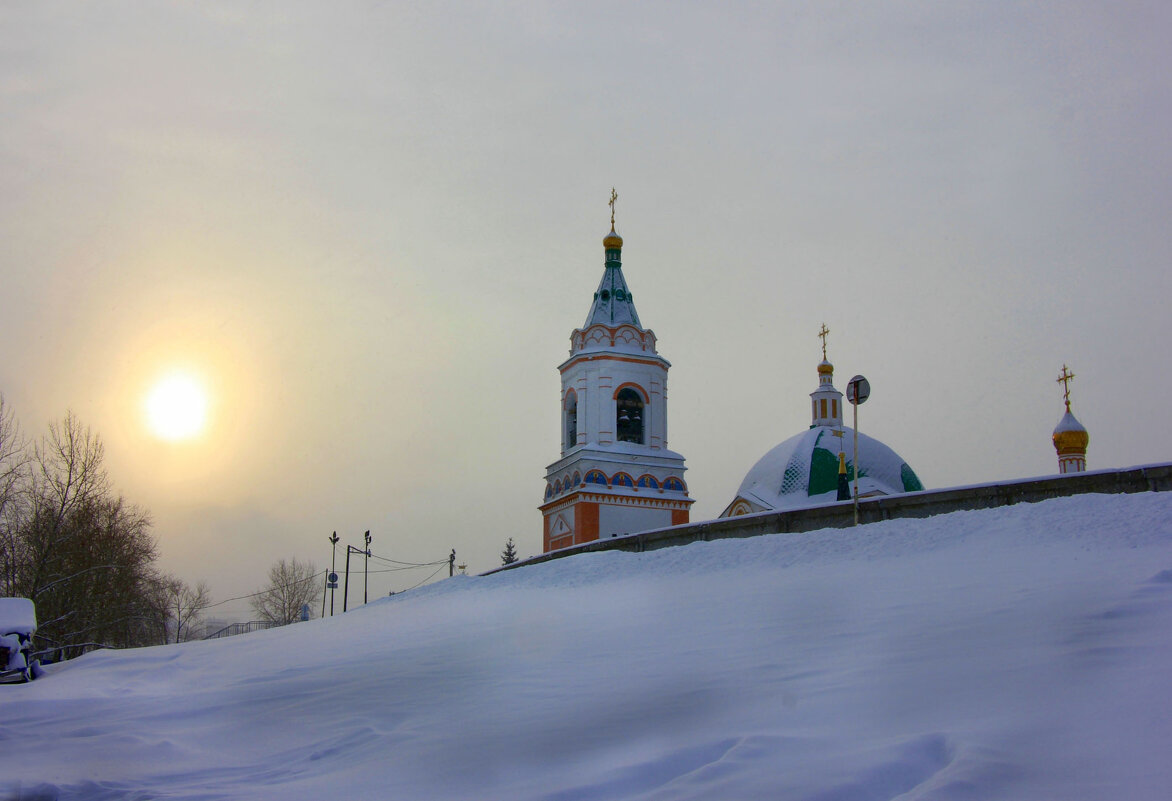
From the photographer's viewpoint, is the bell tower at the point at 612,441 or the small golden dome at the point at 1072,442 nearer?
the bell tower at the point at 612,441

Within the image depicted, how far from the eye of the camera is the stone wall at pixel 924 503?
12.9 meters

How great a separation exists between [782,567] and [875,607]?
407 centimetres

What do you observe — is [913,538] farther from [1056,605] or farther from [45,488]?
[45,488]

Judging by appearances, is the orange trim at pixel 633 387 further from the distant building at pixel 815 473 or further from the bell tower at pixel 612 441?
the distant building at pixel 815 473

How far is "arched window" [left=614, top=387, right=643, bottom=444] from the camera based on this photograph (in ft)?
111

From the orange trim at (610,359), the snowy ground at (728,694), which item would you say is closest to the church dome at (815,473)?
the orange trim at (610,359)

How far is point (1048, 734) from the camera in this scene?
5.65m

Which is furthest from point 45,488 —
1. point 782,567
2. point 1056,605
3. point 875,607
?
point 1056,605

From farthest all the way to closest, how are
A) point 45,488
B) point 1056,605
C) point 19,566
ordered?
1. point 45,488
2. point 19,566
3. point 1056,605

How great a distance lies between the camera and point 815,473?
109 feet

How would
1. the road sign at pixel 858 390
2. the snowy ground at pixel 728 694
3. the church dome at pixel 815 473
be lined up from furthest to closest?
the church dome at pixel 815 473
the road sign at pixel 858 390
the snowy ground at pixel 728 694

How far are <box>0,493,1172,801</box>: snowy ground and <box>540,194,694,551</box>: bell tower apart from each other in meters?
18.7

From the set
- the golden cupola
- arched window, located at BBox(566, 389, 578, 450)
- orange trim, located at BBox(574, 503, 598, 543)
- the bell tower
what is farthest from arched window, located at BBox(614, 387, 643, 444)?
the golden cupola

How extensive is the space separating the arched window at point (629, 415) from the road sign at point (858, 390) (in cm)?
1721
